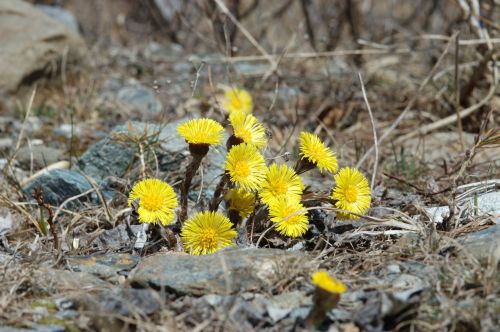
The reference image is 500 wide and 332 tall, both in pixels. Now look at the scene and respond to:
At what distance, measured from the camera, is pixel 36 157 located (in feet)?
10.7

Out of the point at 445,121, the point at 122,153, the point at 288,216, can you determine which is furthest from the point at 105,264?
the point at 445,121

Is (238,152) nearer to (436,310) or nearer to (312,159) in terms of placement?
(312,159)

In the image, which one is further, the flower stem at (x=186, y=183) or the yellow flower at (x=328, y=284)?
the flower stem at (x=186, y=183)

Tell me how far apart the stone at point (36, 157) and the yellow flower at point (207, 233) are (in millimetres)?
1414

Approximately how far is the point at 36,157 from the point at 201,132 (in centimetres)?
153

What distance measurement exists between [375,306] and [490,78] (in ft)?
9.13

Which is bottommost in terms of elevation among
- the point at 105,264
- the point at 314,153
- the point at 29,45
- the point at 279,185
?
the point at 105,264

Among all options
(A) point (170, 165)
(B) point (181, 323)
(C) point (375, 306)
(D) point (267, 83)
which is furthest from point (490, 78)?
(B) point (181, 323)

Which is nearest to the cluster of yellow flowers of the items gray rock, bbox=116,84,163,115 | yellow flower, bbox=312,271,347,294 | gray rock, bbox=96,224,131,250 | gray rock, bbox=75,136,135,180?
gray rock, bbox=96,224,131,250

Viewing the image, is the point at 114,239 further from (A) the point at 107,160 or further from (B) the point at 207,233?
(A) the point at 107,160

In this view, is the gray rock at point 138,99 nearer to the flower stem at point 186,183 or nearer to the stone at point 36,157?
the stone at point 36,157

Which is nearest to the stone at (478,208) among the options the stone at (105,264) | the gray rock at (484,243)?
the gray rock at (484,243)

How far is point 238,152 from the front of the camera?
2061 mm

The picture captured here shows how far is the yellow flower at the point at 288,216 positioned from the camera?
2.08 meters
